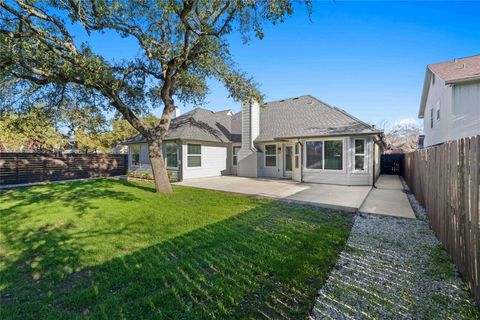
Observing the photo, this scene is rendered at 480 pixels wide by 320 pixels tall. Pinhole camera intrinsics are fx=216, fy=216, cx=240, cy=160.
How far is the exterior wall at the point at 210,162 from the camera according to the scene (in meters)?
13.6

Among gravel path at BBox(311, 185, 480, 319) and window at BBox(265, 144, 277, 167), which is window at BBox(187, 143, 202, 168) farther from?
gravel path at BBox(311, 185, 480, 319)

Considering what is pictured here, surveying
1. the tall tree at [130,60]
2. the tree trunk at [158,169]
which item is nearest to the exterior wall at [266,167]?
the tall tree at [130,60]

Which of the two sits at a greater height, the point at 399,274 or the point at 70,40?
the point at 70,40

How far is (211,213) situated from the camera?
6.22 m

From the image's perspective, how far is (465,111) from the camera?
395 inches

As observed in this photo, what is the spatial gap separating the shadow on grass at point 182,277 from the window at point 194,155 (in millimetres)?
9390

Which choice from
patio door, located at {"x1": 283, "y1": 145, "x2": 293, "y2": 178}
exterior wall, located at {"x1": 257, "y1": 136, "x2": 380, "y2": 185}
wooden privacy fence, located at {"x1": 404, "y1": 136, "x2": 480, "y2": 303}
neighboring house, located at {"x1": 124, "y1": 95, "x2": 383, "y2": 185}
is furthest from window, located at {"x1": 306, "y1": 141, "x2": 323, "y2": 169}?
wooden privacy fence, located at {"x1": 404, "y1": 136, "x2": 480, "y2": 303}

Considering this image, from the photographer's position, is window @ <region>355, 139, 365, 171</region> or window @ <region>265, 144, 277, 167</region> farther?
window @ <region>265, 144, 277, 167</region>

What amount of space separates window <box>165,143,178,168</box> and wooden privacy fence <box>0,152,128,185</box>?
6.36 metres

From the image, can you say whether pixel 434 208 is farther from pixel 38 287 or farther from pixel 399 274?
pixel 38 287

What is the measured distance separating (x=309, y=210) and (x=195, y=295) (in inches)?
187

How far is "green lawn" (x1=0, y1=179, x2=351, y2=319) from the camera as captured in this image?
2.42 metres

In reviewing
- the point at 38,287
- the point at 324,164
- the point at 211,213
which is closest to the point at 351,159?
the point at 324,164

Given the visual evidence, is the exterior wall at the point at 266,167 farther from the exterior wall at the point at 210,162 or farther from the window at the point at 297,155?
the exterior wall at the point at 210,162
